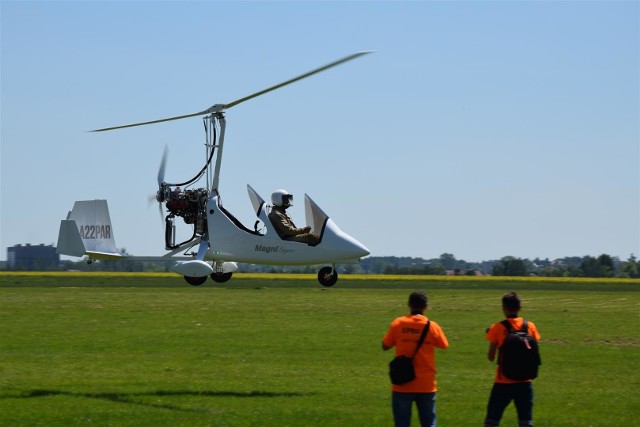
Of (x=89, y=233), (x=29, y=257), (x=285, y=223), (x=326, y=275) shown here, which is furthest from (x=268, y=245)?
(x=29, y=257)

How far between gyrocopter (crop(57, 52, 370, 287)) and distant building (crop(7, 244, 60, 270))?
224ft

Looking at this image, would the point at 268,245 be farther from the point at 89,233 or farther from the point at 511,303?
the point at 511,303

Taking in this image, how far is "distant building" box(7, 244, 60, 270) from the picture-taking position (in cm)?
10054

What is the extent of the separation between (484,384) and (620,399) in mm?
3749

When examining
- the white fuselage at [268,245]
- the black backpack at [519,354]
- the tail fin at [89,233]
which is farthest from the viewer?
the tail fin at [89,233]

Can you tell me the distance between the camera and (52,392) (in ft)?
83.3

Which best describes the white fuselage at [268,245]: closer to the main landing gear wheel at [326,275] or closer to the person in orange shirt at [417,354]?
the main landing gear wheel at [326,275]

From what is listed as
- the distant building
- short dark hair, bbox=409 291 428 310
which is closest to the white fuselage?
short dark hair, bbox=409 291 428 310

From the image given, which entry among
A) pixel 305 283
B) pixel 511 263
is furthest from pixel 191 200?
pixel 511 263

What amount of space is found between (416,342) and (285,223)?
384 inches

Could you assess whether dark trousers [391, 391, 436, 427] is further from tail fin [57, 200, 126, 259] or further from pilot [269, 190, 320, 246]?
tail fin [57, 200, 126, 259]

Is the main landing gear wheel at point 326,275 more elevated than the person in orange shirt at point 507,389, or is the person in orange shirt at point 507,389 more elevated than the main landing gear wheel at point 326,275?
the main landing gear wheel at point 326,275

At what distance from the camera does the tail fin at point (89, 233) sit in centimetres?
2584

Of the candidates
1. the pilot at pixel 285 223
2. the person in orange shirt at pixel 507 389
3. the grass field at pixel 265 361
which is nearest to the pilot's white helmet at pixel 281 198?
the pilot at pixel 285 223
